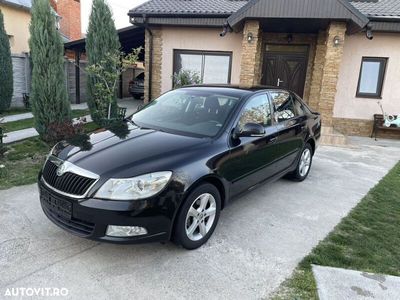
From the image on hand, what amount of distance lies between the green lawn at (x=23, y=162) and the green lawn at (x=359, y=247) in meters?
4.02

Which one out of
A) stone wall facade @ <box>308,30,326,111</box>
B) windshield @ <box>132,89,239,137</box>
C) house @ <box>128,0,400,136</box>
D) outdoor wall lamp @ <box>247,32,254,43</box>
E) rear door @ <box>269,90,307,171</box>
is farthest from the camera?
stone wall facade @ <box>308,30,326,111</box>

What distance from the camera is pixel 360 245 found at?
3.42m

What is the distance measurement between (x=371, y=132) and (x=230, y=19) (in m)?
5.79

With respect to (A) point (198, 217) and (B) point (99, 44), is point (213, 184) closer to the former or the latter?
Answer: (A) point (198, 217)

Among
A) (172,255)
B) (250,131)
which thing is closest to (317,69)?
(250,131)

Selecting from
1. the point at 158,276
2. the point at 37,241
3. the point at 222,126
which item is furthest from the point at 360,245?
the point at 37,241

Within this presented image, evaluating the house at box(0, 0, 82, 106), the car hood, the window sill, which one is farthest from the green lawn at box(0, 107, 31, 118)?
the window sill

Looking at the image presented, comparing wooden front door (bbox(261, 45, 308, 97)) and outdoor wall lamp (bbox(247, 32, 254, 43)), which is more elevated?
outdoor wall lamp (bbox(247, 32, 254, 43))

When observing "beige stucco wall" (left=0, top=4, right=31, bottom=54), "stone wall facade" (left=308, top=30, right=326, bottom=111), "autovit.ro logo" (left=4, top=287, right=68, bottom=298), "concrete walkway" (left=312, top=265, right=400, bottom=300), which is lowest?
"autovit.ro logo" (left=4, top=287, right=68, bottom=298)

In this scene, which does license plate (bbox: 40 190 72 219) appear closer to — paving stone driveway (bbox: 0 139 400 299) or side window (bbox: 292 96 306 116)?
paving stone driveway (bbox: 0 139 400 299)

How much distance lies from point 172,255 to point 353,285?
1624 mm

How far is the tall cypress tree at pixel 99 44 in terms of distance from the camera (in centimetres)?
903

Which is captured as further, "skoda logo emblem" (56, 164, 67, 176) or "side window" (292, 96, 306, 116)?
"side window" (292, 96, 306, 116)

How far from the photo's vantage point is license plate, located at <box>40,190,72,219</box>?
277 centimetres
